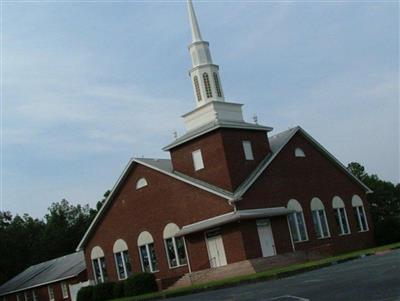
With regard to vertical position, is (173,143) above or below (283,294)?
above

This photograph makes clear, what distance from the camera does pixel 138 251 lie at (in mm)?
42875

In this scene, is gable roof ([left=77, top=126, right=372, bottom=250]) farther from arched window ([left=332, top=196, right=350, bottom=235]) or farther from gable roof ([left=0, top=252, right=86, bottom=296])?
gable roof ([left=0, top=252, right=86, bottom=296])

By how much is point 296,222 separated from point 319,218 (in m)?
3.18

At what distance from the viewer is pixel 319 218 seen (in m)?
42.9

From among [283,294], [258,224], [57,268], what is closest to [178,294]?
[258,224]

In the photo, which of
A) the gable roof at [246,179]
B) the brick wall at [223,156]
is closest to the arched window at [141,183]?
the gable roof at [246,179]

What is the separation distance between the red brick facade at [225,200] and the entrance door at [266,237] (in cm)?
35

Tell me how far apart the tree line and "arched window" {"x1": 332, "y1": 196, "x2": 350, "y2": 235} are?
56.2 feet

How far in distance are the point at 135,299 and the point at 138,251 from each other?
1140 cm

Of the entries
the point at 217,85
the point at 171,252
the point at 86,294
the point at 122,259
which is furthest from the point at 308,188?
the point at 86,294

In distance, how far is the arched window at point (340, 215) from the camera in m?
44.6

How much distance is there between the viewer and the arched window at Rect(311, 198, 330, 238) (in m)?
42.4

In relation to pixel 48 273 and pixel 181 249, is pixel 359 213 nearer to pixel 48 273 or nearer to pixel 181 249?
pixel 181 249

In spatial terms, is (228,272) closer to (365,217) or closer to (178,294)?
(178,294)
